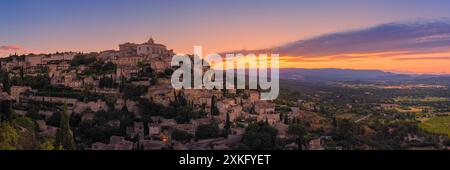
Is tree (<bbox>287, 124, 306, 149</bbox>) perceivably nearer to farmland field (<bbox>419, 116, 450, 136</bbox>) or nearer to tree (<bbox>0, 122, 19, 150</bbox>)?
farmland field (<bbox>419, 116, 450, 136</bbox>)

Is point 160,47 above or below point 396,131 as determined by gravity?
above

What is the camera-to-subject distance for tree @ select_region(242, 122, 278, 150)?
18.3 metres

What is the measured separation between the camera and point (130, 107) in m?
22.8

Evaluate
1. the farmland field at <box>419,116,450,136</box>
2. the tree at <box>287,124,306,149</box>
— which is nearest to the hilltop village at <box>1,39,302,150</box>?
the tree at <box>287,124,306,149</box>

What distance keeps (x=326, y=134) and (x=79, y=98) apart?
40.1 ft

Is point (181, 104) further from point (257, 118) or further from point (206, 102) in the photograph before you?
point (257, 118)

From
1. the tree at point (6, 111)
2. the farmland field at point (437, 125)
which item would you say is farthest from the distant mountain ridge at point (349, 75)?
the tree at point (6, 111)

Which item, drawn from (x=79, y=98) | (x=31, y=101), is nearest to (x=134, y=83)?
(x=79, y=98)

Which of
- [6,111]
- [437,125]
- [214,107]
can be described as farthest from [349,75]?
[6,111]

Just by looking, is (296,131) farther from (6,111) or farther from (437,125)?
(437,125)

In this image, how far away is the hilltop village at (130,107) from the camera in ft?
63.4

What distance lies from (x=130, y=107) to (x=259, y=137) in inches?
286

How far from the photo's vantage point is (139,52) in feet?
107

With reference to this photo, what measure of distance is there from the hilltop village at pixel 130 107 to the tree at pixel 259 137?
0.19ft
